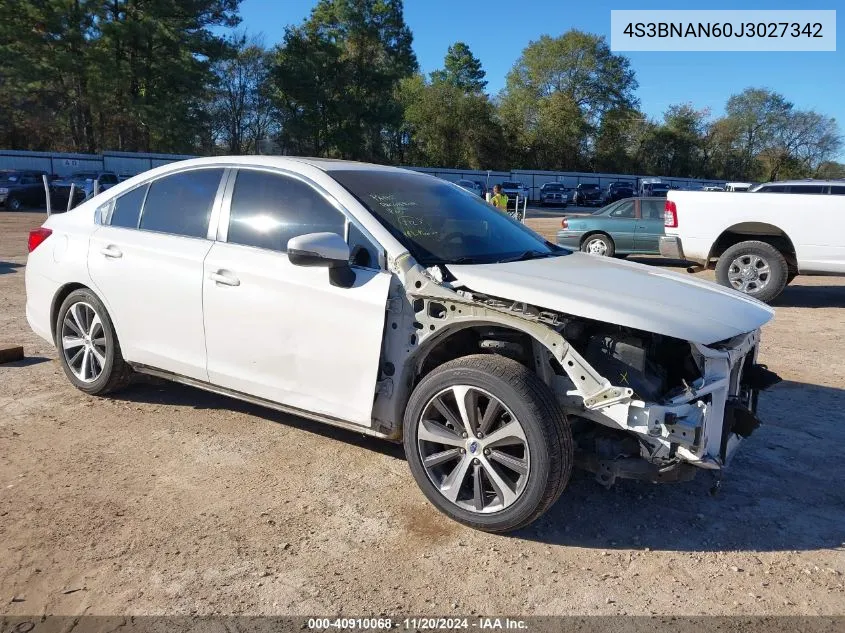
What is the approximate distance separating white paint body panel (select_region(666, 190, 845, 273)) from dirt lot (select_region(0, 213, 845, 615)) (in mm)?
5395

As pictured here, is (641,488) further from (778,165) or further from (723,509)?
(778,165)

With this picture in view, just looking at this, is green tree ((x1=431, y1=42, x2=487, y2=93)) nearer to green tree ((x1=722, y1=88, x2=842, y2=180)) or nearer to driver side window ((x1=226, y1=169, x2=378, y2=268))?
green tree ((x1=722, y1=88, x2=842, y2=180))

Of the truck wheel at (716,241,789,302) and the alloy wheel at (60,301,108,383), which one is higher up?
the truck wheel at (716,241,789,302)

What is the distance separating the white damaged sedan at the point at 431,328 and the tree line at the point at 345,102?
39.2 meters

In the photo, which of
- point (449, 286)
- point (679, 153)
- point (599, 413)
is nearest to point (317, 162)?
point (449, 286)

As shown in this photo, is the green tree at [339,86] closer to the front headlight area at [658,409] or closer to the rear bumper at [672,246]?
the rear bumper at [672,246]

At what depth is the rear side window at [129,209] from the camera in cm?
468

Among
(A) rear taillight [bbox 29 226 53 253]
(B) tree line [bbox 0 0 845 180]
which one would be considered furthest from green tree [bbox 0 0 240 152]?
(A) rear taillight [bbox 29 226 53 253]

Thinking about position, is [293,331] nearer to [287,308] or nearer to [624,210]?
[287,308]

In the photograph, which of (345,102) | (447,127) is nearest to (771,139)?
(447,127)

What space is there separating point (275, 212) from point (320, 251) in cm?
83

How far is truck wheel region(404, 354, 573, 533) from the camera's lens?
2965mm

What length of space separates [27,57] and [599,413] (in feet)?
142

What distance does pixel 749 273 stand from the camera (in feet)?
31.2
